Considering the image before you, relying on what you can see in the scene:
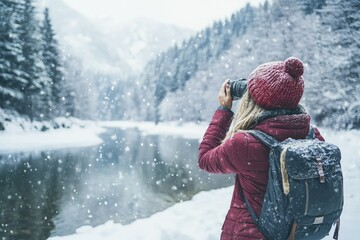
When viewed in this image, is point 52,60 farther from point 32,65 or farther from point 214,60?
point 214,60

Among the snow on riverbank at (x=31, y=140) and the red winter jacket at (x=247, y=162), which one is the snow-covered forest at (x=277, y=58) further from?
the snow on riverbank at (x=31, y=140)

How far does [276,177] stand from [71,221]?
8.96 meters

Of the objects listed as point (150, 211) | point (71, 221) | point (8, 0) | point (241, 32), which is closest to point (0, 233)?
point (71, 221)

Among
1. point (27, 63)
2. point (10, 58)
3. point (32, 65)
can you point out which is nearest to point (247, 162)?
point (10, 58)

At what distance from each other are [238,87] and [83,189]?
12.4 m

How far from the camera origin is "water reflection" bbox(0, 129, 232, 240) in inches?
374

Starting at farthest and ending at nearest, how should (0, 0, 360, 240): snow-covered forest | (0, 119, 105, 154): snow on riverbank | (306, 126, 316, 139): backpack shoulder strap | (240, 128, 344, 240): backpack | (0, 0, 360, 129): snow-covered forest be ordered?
(0, 119, 105, 154): snow on riverbank → (0, 0, 360, 129): snow-covered forest → (0, 0, 360, 240): snow-covered forest → (306, 126, 316, 139): backpack shoulder strap → (240, 128, 344, 240): backpack

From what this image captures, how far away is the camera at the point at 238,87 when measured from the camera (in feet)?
6.99

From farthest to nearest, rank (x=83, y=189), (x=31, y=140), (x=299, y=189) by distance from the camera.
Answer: (x=31, y=140)
(x=83, y=189)
(x=299, y=189)

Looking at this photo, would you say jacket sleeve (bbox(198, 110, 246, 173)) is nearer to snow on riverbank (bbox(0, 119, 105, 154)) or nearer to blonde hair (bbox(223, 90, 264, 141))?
blonde hair (bbox(223, 90, 264, 141))

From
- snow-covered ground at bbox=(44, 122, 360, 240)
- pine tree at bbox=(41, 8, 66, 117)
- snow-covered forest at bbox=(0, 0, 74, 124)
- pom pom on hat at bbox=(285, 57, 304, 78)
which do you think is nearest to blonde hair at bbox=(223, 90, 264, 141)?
pom pom on hat at bbox=(285, 57, 304, 78)

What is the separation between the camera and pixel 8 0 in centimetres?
3216

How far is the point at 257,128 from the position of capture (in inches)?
76.4

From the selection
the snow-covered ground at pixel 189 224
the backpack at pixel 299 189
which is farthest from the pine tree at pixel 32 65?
the backpack at pixel 299 189
